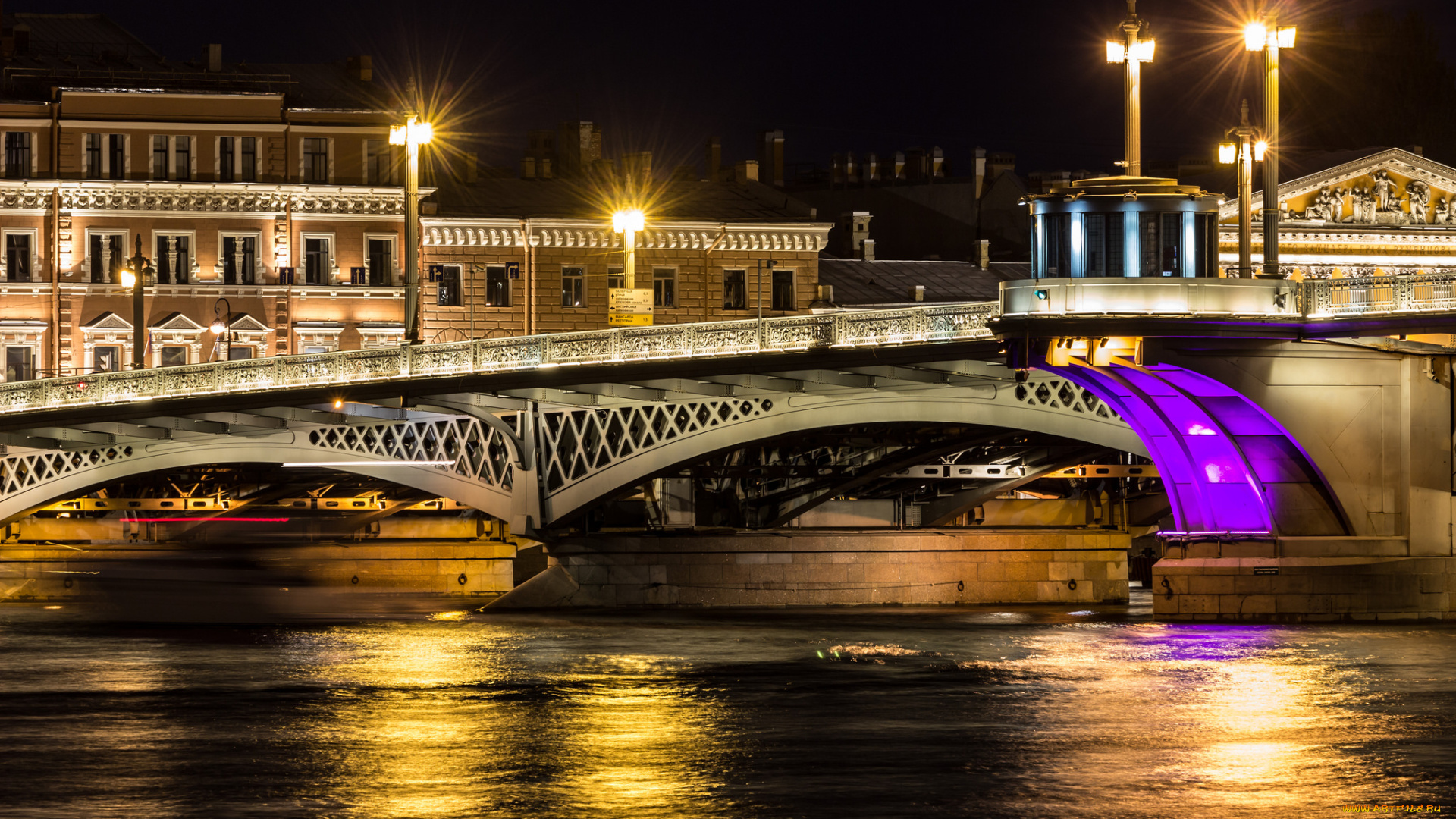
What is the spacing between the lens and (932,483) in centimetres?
6462

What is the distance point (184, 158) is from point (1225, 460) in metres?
35.5

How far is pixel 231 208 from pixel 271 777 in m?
44.5

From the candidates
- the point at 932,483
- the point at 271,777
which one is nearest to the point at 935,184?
the point at 932,483

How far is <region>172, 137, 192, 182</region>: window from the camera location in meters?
63.7

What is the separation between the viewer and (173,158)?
6356 centimetres

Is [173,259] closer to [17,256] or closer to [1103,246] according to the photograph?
[17,256]

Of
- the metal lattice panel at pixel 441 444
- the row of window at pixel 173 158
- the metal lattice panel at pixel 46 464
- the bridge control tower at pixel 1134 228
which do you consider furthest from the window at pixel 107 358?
the bridge control tower at pixel 1134 228

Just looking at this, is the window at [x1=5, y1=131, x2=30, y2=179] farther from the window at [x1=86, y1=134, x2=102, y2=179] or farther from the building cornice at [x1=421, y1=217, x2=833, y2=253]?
the building cornice at [x1=421, y1=217, x2=833, y2=253]

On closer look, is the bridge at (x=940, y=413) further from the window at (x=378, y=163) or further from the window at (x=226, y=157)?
the window at (x=378, y=163)

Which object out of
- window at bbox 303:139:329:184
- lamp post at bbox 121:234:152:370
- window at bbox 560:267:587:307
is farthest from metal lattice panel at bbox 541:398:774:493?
window at bbox 303:139:329:184

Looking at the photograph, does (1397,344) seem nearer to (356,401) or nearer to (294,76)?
(356,401)

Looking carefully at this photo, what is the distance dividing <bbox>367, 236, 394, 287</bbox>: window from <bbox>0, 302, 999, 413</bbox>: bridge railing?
13398mm

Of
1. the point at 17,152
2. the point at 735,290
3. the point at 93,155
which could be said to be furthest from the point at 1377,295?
the point at 17,152

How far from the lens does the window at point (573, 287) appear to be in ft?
214
